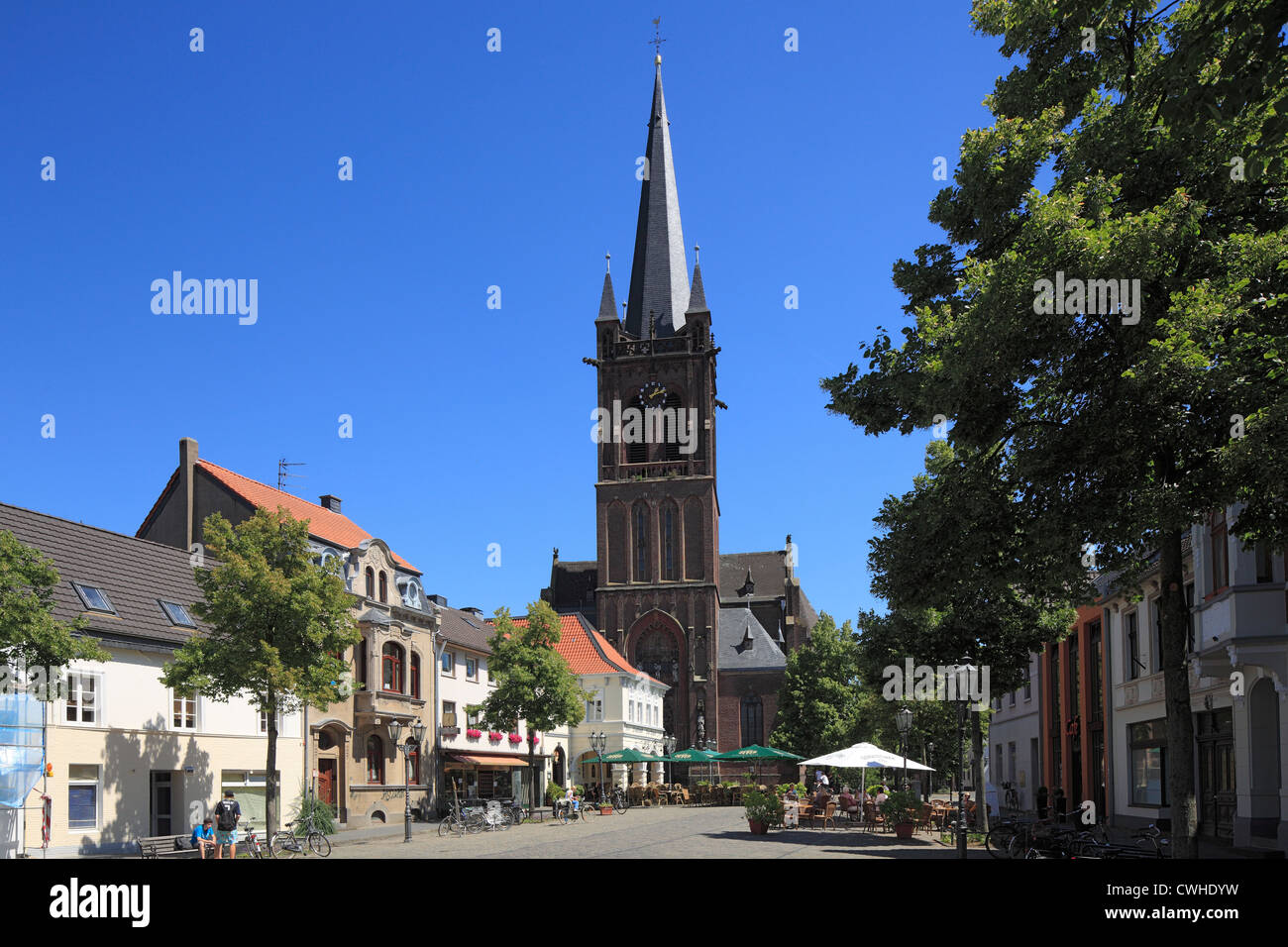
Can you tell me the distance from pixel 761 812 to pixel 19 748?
19.5 meters

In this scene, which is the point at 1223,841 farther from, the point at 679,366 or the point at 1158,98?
the point at 679,366

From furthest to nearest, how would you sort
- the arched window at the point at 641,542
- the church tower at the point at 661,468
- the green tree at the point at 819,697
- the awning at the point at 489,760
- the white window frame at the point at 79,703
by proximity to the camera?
the arched window at the point at 641,542 → the church tower at the point at 661,468 → the green tree at the point at 819,697 → the awning at the point at 489,760 → the white window frame at the point at 79,703

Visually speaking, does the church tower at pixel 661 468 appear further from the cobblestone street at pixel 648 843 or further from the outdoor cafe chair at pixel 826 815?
the outdoor cafe chair at pixel 826 815

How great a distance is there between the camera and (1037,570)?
16.9 meters

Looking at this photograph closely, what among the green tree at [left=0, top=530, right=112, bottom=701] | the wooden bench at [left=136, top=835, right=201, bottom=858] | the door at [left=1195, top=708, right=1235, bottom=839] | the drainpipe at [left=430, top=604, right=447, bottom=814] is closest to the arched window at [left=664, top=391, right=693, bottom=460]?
the drainpipe at [left=430, top=604, right=447, bottom=814]

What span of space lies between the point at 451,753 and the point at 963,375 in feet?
128

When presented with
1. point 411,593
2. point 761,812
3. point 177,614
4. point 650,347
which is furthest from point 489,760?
point 650,347

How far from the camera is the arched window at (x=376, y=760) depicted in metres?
41.8

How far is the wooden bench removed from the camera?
26359 mm

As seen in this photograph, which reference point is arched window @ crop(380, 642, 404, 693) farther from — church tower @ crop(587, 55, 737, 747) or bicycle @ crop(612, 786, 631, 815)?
church tower @ crop(587, 55, 737, 747)

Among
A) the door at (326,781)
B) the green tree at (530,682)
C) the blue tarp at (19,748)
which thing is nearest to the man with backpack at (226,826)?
the blue tarp at (19,748)

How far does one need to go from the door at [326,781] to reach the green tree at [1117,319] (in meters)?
28.1

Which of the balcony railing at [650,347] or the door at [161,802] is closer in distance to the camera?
the door at [161,802]

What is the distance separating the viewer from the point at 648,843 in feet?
96.9
